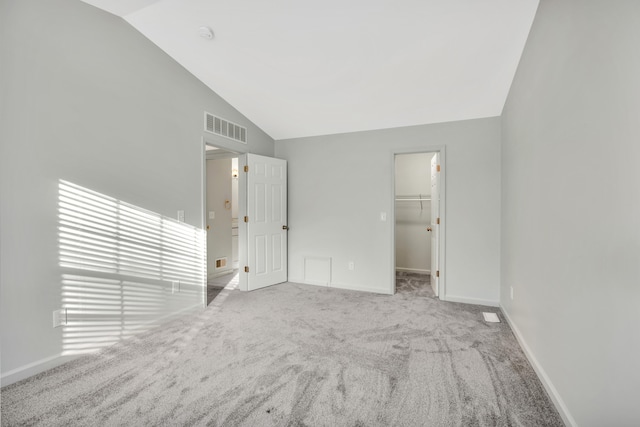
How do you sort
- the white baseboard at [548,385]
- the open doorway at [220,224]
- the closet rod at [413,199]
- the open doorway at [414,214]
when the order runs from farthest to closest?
the open doorway at [414,214]
the closet rod at [413,199]
the open doorway at [220,224]
the white baseboard at [548,385]

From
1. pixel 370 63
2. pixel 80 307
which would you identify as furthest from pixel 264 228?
pixel 370 63

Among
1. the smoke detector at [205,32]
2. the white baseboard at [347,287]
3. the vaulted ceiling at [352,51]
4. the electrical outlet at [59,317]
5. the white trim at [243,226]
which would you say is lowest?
the white baseboard at [347,287]

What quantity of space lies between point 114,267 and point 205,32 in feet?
7.59

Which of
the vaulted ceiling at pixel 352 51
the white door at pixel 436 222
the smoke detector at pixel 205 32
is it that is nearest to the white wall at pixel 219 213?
the vaulted ceiling at pixel 352 51

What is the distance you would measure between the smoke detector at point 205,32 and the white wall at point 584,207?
268 cm

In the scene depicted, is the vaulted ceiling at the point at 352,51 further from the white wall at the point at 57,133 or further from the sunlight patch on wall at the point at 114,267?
the sunlight patch on wall at the point at 114,267

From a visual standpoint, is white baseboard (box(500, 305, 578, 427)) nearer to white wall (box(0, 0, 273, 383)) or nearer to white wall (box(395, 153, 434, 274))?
white wall (box(395, 153, 434, 274))

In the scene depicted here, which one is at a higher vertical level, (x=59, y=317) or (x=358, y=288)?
(x=59, y=317)

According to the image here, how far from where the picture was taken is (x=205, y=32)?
2.72 m

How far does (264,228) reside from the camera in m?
4.35

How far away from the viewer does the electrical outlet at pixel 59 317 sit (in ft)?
7.30

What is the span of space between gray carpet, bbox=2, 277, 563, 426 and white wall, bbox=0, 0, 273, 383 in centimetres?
54

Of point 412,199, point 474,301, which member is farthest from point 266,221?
point 474,301

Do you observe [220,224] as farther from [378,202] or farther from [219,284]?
[378,202]
